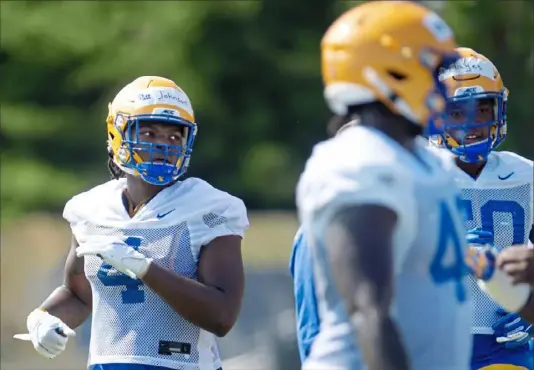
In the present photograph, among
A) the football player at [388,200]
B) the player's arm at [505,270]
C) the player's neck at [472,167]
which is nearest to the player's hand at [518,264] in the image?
the player's arm at [505,270]

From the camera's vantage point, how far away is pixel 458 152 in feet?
16.7

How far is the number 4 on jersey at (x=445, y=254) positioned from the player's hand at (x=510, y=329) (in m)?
1.59

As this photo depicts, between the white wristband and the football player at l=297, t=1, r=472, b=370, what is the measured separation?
1.05ft

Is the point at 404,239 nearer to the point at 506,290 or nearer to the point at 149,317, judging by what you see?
the point at 506,290

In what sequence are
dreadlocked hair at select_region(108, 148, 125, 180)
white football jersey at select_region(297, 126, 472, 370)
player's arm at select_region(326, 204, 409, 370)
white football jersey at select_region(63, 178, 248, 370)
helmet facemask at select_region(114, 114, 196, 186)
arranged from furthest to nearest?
dreadlocked hair at select_region(108, 148, 125, 180), helmet facemask at select_region(114, 114, 196, 186), white football jersey at select_region(63, 178, 248, 370), white football jersey at select_region(297, 126, 472, 370), player's arm at select_region(326, 204, 409, 370)

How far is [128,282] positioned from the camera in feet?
15.7

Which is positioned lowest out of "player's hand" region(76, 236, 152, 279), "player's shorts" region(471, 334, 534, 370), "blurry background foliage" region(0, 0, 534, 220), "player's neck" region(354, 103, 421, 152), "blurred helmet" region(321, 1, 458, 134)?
"blurry background foliage" region(0, 0, 534, 220)

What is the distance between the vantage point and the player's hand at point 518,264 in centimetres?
373

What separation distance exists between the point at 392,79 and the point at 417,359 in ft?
2.20

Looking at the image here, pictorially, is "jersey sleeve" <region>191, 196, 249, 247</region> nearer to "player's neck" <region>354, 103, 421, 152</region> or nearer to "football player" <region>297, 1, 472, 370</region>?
"football player" <region>297, 1, 472, 370</region>

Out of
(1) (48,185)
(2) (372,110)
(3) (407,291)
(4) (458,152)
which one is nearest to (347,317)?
(3) (407,291)

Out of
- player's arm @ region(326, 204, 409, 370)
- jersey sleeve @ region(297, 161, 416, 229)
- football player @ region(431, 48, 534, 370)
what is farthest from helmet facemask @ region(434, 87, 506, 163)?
player's arm @ region(326, 204, 409, 370)

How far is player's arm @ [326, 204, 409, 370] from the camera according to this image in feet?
10.5

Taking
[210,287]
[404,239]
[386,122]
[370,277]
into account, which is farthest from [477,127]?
[370,277]
